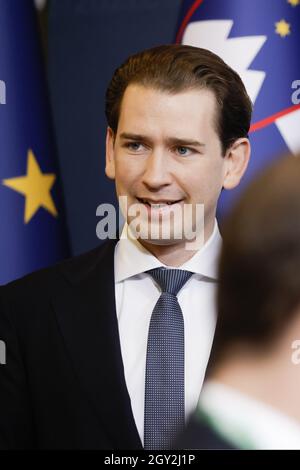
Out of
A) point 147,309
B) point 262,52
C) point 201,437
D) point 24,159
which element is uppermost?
point 262,52

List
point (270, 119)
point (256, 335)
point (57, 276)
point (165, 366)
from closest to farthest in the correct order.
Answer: point (256, 335) → point (165, 366) → point (57, 276) → point (270, 119)

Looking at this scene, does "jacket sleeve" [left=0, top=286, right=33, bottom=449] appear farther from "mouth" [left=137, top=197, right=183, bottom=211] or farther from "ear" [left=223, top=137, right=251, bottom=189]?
"ear" [left=223, top=137, right=251, bottom=189]

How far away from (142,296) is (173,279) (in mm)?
56

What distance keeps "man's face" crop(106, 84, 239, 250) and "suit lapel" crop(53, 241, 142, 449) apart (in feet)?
0.35

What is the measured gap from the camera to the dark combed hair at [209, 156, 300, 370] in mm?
490

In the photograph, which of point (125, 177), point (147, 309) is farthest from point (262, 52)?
point (147, 309)

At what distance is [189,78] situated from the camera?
1153 millimetres

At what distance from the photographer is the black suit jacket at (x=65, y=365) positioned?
110 cm

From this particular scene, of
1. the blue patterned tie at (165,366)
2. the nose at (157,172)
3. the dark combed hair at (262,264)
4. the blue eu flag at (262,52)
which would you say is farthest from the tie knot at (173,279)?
the dark combed hair at (262,264)

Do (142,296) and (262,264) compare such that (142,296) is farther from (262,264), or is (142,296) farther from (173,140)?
(262,264)

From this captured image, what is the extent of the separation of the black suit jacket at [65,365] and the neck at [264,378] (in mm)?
607

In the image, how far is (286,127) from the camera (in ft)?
5.45

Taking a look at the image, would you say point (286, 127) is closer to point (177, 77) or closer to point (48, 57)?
point (177, 77)

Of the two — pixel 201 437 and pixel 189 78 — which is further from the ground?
pixel 189 78
